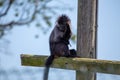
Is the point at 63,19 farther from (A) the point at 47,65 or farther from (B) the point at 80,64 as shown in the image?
(B) the point at 80,64

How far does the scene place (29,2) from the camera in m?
7.25

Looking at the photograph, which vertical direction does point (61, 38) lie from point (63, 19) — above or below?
below

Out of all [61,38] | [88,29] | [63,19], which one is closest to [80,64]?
[88,29]

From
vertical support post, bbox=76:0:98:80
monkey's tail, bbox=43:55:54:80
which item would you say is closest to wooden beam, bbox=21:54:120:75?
monkey's tail, bbox=43:55:54:80

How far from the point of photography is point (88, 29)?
10.7ft

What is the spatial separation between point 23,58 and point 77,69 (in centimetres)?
66

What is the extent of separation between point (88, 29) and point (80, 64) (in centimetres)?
36

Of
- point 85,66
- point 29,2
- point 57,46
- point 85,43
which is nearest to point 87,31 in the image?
point 85,43

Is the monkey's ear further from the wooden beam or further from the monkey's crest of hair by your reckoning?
the wooden beam

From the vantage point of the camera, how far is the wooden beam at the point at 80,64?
9.34 feet

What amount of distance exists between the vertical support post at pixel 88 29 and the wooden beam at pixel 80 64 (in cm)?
20

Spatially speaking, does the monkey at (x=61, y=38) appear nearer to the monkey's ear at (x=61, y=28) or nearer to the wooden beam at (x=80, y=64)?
the monkey's ear at (x=61, y=28)

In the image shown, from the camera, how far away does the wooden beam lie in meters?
2.85

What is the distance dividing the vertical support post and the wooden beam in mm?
202
